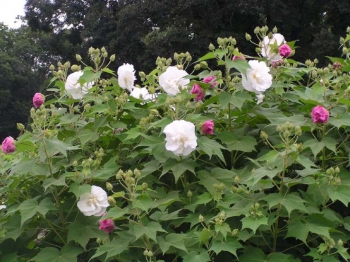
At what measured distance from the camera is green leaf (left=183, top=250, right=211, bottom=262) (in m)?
1.69

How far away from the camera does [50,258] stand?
1925 mm

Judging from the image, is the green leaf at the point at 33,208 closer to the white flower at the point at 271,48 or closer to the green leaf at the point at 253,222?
the green leaf at the point at 253,222

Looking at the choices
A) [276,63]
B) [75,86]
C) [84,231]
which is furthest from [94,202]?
[276,63]

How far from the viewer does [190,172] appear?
2.07 metres

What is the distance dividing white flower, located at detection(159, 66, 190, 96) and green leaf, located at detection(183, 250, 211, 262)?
0.69 meters

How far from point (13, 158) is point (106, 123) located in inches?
23.3

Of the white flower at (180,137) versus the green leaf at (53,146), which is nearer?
the white flower at (180,137)

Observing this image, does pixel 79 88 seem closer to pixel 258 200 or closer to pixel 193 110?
pixel 193 110

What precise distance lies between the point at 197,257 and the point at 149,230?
6.6 inches

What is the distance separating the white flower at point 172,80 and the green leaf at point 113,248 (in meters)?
0.64

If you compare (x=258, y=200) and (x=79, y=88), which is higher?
(x=79, y=88)

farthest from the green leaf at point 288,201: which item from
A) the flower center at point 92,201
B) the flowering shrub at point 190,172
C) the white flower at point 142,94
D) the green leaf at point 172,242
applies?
the white flower at point 142,94

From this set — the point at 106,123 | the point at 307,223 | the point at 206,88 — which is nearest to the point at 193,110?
the point at 206,88

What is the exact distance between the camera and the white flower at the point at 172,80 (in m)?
2.18
